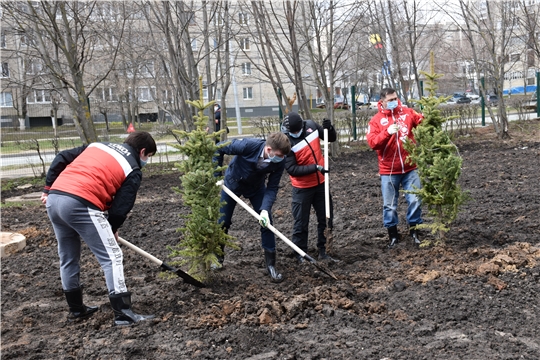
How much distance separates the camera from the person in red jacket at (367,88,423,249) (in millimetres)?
5980

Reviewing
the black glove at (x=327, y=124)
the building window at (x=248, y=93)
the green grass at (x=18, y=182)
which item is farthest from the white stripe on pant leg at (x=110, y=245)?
the building window at (x=248, y=93)

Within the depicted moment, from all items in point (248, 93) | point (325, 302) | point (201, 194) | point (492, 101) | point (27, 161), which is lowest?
point (325, 302)

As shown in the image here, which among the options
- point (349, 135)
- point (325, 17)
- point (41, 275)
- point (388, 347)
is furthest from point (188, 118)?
point (388, 347)

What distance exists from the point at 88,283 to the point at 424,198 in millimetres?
3515

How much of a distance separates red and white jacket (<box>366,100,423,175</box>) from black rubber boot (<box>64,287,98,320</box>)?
11.1 feet

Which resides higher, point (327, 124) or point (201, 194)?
point (327, 124)

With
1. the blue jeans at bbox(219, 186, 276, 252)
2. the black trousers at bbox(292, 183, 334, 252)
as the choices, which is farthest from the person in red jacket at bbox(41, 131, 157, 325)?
the black trousers at bbox(292, 183, 334, 252)

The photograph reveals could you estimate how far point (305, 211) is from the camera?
19.4ft

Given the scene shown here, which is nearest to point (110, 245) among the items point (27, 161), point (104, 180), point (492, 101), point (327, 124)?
point (104, 180)

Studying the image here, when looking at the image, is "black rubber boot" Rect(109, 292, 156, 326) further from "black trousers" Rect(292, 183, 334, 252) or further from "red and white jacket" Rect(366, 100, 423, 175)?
"red and white jacket" Rect(366, 100, 423, 175)

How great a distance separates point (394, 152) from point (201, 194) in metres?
2.32

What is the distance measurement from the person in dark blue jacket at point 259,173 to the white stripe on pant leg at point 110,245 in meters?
1.12

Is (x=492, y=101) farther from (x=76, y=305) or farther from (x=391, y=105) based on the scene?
(x=76, y=305)

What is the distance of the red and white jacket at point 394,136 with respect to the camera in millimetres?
6004
